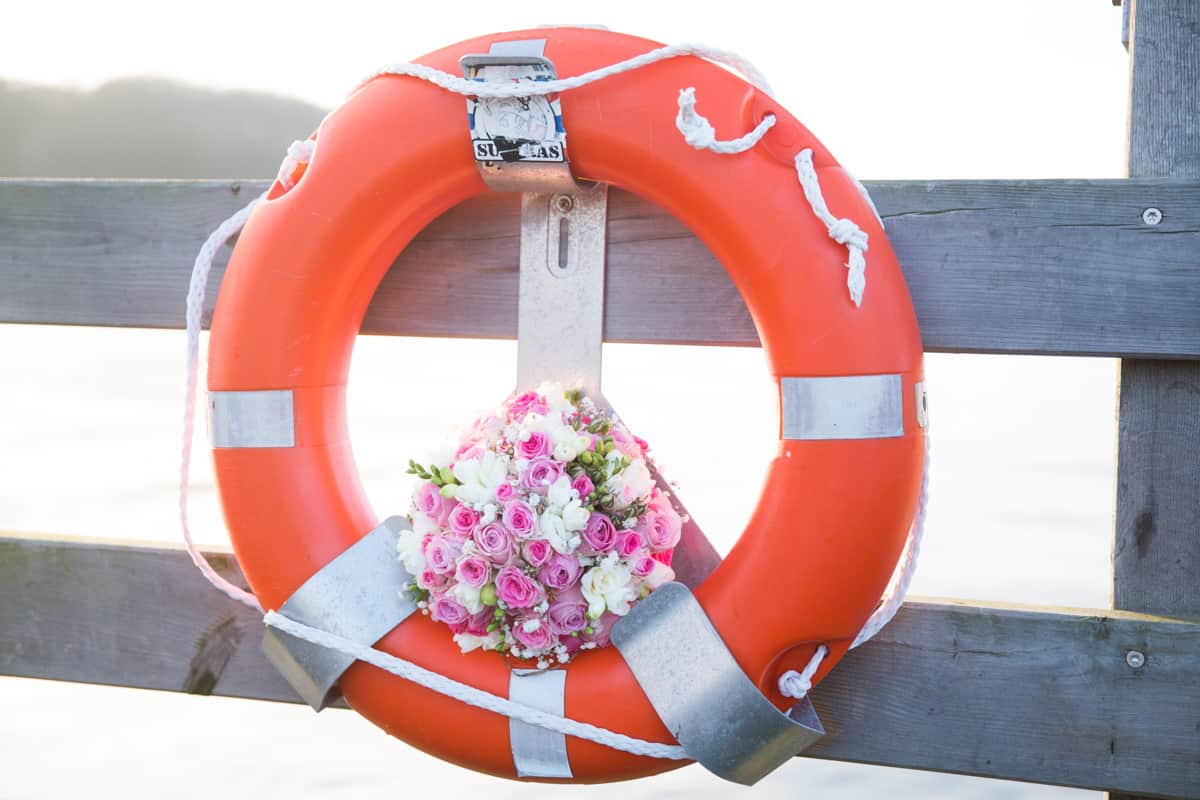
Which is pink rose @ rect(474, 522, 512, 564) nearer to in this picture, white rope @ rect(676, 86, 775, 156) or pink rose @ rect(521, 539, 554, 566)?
pink rose @ rect(521, 539, 554, 566)

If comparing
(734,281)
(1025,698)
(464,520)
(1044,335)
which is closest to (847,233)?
(734,281)

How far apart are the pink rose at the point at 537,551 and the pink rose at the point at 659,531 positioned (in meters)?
0.13

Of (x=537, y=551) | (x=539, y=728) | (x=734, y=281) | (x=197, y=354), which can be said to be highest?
(x=734, y=281)

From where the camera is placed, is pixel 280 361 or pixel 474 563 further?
pixel 280 361

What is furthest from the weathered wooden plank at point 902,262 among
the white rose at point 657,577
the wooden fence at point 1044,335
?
the white rose at point 657,577

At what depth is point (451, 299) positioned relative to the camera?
162 centimetres

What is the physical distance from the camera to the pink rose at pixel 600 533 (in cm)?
135

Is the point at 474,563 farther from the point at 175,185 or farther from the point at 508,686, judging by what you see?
the point at 175,185

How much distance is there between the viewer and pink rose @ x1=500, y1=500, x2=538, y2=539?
1318 millimetres

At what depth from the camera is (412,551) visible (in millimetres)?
1384

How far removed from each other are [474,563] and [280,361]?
1.24ft

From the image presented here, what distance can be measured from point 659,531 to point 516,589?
0.20 meters

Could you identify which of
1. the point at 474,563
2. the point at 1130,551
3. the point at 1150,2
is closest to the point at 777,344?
the point at 474,563

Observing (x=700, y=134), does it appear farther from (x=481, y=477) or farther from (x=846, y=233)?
(x=481, y=477)
